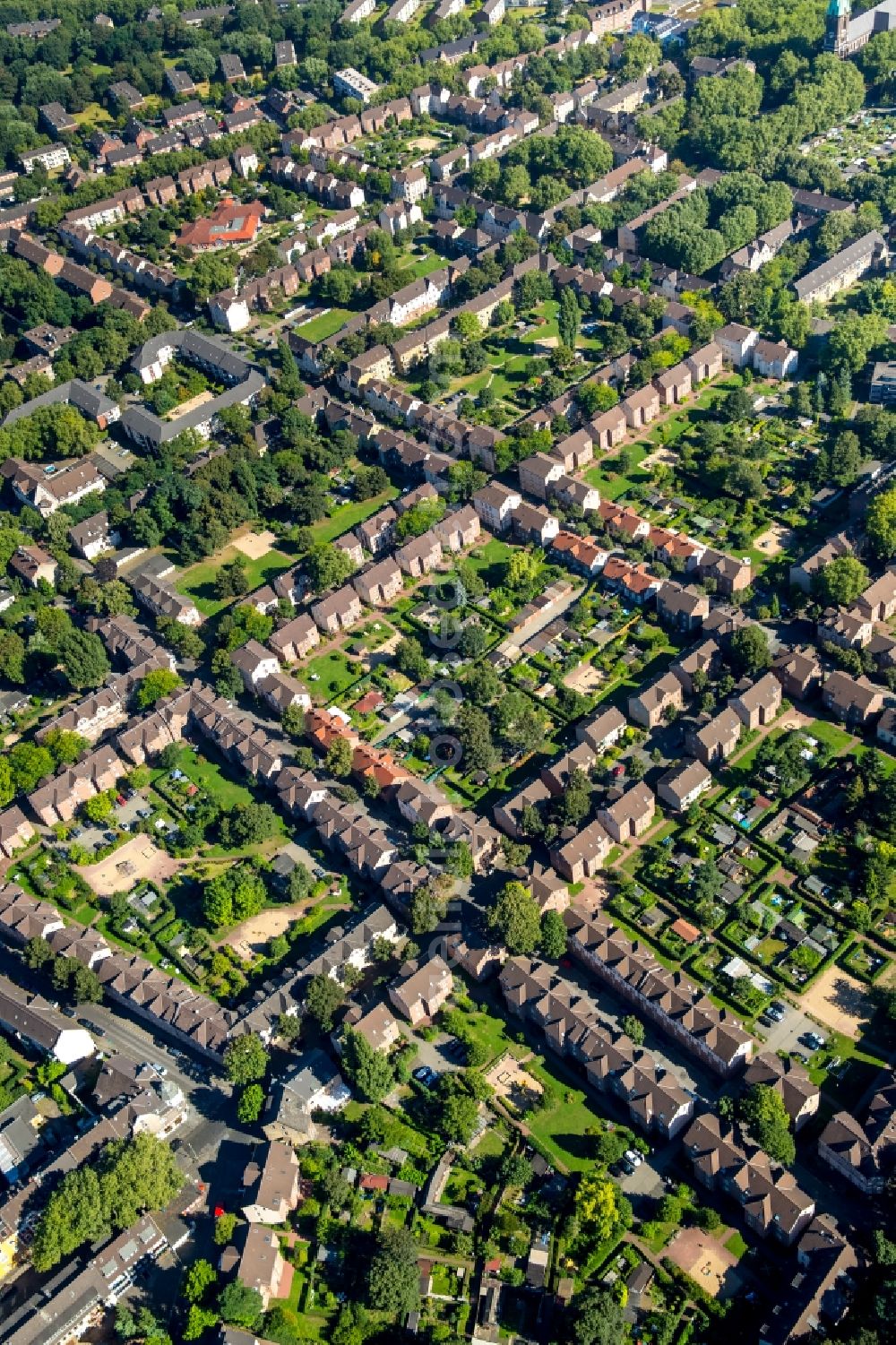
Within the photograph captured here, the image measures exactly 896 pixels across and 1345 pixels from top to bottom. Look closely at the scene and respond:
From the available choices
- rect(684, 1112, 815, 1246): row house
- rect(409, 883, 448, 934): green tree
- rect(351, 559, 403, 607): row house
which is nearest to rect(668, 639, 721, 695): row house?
rect(409, 883, 448, 934): green tree

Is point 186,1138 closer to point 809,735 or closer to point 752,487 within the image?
point 809,735

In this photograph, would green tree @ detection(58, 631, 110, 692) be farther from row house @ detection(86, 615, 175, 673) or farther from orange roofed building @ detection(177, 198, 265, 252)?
orange roofed building @ detection(177, 198, 265, 252)

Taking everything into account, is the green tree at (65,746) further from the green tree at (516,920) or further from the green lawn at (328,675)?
the green tree at (516,920)

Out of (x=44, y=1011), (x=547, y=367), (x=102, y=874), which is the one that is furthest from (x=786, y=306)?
(x=44, y=1011)

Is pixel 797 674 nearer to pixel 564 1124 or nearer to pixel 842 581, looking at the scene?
pixel 842 581

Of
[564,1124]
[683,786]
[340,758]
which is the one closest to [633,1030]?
[564,1124]

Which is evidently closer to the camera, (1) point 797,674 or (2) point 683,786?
(2) point 683,786
